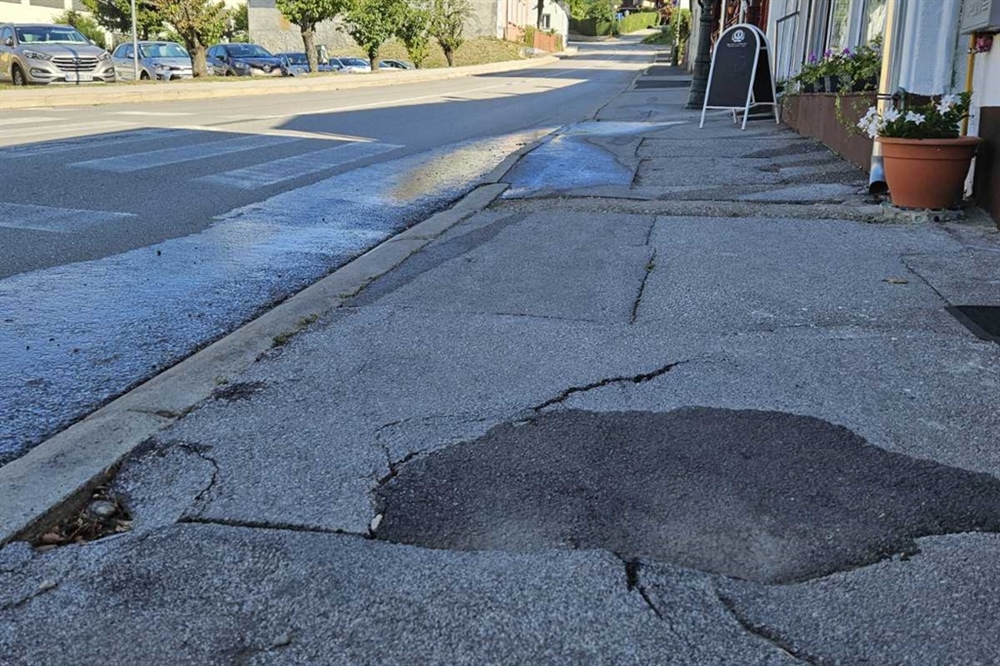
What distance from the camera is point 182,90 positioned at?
2406 cm

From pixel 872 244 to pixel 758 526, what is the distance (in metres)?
4.39

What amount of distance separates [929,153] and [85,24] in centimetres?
5755

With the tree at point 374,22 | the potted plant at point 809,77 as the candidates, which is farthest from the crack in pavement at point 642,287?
the tree at point 374,22

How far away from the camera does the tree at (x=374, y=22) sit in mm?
39969

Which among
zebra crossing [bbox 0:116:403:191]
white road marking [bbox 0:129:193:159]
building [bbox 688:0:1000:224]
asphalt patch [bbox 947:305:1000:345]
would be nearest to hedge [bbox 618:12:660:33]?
zebra crossing [bbox 0:116:403:191]

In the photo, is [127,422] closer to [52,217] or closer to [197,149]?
[52,217]

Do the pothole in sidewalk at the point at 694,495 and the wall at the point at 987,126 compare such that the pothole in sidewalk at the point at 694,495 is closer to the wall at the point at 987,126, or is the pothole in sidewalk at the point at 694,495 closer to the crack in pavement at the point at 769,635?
the crack in pavement at the point at 769,635

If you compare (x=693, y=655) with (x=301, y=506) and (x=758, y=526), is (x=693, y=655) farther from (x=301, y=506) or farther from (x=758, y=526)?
(x=301, y=506)

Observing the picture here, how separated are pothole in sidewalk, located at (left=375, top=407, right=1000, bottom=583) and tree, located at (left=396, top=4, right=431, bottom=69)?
137 feet

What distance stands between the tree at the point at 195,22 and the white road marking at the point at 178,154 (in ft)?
66.7

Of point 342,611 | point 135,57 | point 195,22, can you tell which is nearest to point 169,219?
point 342,611

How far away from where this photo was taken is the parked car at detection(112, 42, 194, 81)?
31844mm

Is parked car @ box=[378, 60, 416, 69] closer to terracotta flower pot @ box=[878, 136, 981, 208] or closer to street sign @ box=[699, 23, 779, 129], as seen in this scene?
street sign @ box=[699, 23, 779, 129]

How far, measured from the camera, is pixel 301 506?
2863mm
